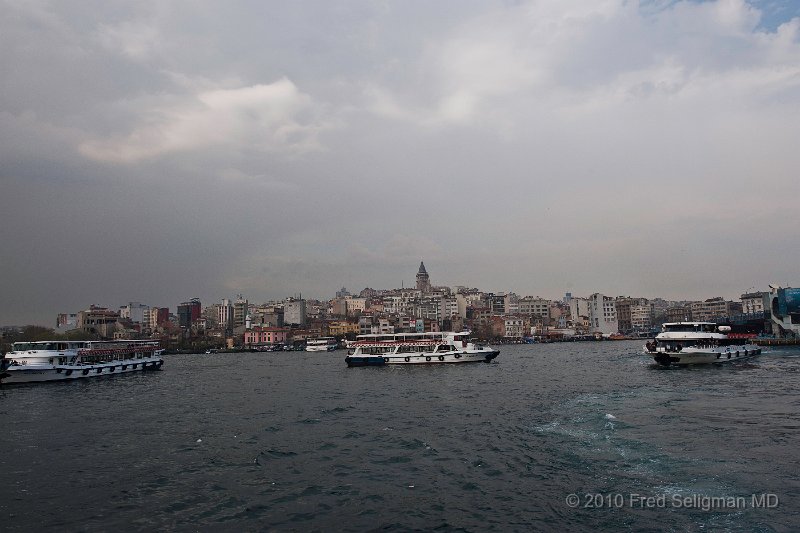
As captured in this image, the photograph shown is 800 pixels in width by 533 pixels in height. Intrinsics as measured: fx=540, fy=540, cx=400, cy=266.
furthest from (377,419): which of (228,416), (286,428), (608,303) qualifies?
(608,303)

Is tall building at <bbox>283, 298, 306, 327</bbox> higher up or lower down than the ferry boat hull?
higher up

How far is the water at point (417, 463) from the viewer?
11.4 m

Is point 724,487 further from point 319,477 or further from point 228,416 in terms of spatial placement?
point 228,416

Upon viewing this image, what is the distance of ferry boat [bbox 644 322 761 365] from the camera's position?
46.8 m

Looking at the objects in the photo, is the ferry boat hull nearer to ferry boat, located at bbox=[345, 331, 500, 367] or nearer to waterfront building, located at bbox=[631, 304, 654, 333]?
ferry boat, located at bbox=[345, 331, 500, 367]

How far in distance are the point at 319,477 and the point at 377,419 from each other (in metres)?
9.64

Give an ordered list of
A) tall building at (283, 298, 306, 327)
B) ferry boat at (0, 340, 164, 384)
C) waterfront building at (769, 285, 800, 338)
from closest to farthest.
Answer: ferry boat at (0, 340, 164, 384) → waterfront building at (769, 285, 800, 338) → tall building at (283, 298, 306, 327)

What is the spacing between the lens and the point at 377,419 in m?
24.2

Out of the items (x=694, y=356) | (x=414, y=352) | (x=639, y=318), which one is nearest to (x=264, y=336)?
(x=414, y=352)

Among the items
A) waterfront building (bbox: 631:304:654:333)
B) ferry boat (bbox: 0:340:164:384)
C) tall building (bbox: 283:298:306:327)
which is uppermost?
tall building (bbox: 283:298:306:327)

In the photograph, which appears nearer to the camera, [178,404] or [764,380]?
[178,404]

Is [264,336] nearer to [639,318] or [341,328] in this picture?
[341,328]

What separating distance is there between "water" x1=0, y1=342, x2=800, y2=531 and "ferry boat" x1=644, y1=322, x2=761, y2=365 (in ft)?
51.5

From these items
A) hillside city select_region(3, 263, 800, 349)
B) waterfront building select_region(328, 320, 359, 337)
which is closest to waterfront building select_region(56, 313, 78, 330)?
hillside city select_region(3, 263, 800, 349)
